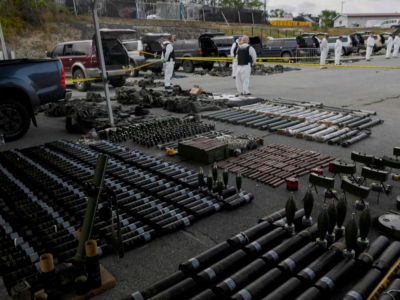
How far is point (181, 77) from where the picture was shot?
63.2ft

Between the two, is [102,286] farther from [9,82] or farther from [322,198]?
[9,82]

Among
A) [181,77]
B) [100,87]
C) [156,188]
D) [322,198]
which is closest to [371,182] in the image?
[322,198]

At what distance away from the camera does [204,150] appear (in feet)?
20.3

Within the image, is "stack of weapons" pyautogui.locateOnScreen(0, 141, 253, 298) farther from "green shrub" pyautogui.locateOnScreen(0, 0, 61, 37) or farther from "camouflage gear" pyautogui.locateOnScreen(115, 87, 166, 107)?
"green shrub" pyautogui.locateOnScreen(0, 0, 61, 37)

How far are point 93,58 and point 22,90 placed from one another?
739 cm

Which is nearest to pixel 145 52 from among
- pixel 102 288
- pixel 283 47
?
pixel 283 47

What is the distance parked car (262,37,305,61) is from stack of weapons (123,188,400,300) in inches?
960

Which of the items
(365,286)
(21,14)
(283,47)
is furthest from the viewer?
(283,47)

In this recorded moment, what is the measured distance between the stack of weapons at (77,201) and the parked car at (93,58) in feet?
28.3

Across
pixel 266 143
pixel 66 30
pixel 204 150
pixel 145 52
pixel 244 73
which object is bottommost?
pixel 266 143

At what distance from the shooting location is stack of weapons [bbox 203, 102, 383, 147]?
757 cm

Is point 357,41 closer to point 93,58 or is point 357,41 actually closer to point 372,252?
point 93,58

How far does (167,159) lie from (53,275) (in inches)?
152

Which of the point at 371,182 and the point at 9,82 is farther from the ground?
the point at 9,82
